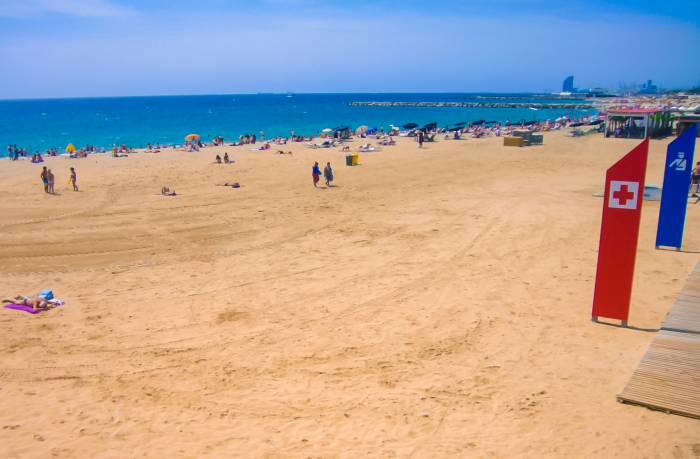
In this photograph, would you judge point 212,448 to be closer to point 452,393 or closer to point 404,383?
point 404,383

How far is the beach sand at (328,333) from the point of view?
4.71 m

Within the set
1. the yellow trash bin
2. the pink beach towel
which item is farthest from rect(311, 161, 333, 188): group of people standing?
the yellow trash bin

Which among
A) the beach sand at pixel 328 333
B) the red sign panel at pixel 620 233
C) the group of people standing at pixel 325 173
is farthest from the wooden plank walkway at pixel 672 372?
the group of people standing at pixel 325 173

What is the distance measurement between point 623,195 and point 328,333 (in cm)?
478

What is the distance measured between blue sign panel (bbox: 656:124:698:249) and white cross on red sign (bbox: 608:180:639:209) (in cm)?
451

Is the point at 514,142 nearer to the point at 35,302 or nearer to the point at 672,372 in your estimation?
the point at 672,372

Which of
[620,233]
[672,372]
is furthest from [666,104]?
[672,372]

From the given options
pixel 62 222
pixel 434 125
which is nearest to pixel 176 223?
pixel 62 222

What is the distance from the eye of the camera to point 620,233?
6441mm

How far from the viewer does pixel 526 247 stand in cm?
Result: 1071

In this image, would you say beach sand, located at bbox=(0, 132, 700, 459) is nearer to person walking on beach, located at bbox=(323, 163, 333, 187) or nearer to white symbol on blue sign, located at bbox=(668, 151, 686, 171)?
white symbol on blue sign, located at bbox=(668, 151, 686, 171)

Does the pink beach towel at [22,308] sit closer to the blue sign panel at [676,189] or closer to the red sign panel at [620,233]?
the red sign panel at [620,233]

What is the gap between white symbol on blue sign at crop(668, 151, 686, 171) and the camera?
9.66 meters

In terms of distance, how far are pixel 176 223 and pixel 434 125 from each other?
114 feet
